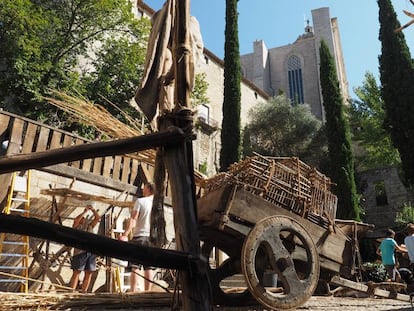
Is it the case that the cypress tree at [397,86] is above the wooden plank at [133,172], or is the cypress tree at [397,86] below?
above

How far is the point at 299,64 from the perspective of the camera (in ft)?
143

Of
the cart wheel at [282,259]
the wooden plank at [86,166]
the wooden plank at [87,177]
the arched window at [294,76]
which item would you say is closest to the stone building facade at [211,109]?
the arched window at [294,76]

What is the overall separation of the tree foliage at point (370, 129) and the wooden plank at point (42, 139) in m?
20.8

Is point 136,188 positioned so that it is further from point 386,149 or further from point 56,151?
point 386,149

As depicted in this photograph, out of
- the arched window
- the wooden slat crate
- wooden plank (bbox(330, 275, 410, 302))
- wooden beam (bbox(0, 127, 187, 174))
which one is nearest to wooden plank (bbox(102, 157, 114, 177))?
the wooden slat crate

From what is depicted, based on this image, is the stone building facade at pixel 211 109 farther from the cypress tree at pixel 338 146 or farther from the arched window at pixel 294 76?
the arched window at pixel 294 76

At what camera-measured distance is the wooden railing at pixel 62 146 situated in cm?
663

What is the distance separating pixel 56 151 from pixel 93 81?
567 inches

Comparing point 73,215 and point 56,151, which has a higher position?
point 73,215

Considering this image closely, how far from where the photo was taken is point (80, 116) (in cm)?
482

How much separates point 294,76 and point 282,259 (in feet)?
139

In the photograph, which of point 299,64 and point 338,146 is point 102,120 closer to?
point 338,146

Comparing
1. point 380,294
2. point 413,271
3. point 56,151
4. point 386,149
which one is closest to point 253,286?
point 56,151

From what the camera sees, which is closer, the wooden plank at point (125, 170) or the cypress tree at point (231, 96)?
the wooden plank at point (125, 170)
